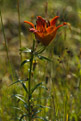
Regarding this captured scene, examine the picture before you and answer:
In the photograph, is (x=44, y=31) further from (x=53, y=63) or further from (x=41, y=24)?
(x=53, y=63)

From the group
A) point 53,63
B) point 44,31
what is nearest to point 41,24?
point 44,31

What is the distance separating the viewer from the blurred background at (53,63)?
Result: 55.0 inches

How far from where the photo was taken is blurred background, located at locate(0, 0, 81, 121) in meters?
1.40

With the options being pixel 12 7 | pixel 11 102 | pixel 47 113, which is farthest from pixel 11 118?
pixel 12 7

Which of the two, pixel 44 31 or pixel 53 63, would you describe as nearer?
pixel 44 31

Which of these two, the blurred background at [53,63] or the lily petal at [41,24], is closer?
the lily petal at [41,24]

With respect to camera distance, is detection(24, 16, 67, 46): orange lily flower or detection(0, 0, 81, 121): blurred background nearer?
detection(24, 16, 67, 46): orange lily flower

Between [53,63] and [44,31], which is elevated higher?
[44,31]

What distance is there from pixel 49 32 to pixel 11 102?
2.41 ft

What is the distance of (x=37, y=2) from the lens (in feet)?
16.3

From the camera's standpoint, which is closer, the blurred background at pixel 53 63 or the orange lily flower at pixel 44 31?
the orange lily flower at pixel 44 31

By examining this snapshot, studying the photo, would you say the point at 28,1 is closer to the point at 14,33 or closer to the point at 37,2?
the point at 37,2

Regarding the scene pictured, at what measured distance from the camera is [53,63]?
149 cm

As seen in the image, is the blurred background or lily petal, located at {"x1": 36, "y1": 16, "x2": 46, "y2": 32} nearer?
lily petal, located at {"x1": 36, "y1": 16, "x2": 46, "y2": 32}
